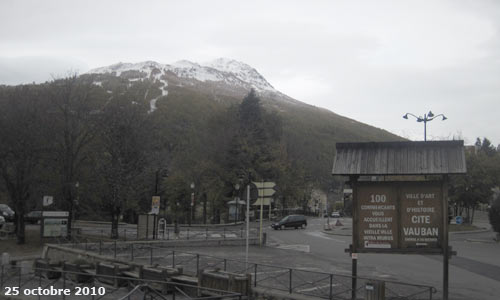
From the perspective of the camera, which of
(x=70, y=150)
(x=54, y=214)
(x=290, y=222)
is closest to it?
(x=54, y=214)

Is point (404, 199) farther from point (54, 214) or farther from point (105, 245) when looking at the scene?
point (54, 214)

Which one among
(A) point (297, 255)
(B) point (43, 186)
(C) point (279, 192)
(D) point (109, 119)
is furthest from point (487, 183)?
(B) point (43, 186)

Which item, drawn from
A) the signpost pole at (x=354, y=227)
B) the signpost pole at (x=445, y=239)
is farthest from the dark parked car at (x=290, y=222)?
the signpost pole at (x=445, y=239)

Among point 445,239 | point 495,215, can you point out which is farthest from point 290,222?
point 445,239

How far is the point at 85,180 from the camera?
37.3 meters

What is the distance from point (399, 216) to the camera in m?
12.1

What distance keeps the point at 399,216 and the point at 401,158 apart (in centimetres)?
149

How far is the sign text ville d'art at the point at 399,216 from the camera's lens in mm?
11945

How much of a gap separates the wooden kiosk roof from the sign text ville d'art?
17.0 inches

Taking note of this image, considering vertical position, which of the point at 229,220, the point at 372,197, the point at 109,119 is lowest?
the point at 229,220

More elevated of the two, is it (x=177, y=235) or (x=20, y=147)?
(x=20, y=147)

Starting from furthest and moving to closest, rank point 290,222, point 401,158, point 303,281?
point 290,222
point 303,281
point 401,158

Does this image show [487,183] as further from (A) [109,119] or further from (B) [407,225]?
(B) [407,225]

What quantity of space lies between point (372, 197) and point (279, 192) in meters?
55.7
